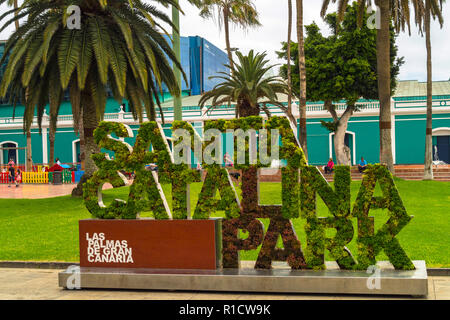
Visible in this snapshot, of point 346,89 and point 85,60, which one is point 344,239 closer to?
point 85,60

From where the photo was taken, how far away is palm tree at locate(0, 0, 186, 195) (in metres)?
15.5

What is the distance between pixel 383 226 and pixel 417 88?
35.5m

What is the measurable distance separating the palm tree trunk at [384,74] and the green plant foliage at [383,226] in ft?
44.1

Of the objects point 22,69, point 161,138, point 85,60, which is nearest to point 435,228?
point 161,138

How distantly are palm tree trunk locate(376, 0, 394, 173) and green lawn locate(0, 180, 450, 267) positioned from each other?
1.74 metres

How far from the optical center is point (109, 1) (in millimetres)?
17328

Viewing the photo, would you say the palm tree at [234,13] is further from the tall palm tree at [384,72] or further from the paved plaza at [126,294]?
the paved plaza at [126,294]

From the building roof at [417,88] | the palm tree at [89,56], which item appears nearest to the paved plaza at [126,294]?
the palm tree at [89,56]

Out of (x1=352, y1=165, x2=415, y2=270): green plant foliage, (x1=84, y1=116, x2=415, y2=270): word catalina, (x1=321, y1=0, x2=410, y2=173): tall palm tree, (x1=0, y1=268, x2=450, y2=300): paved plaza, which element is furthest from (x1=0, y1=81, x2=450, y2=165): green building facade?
(x1=352, y1=165, x2=415, y2=270): green plant foliage

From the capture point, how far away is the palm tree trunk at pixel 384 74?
19344 mm

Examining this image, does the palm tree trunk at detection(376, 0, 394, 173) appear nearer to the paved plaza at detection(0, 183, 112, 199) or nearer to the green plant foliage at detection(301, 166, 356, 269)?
the paved plaza at detection(0, 183, 112, 199)

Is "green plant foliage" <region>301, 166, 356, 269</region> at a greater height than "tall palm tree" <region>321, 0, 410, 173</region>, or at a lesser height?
lesser

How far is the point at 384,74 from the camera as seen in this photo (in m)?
19.4

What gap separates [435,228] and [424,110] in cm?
2431
